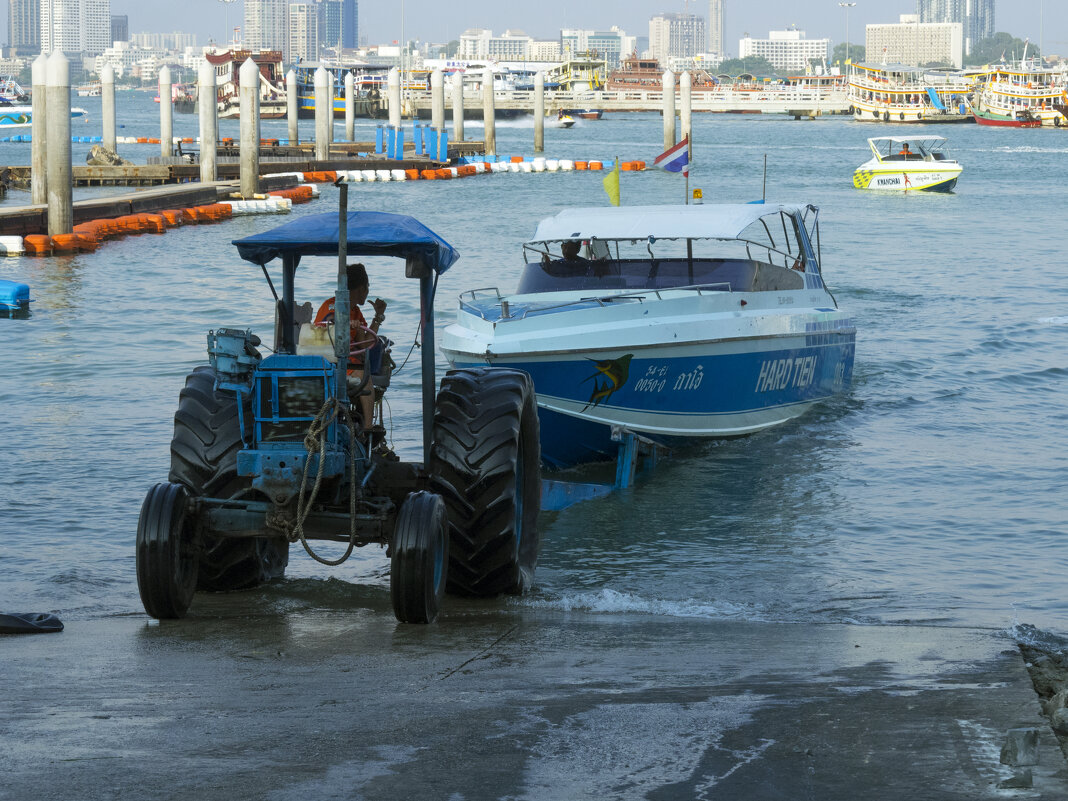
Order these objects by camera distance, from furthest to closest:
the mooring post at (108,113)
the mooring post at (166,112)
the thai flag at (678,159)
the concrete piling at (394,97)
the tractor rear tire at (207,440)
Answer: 1. the concrete piling at (394,97)
2. the mooring post at (166,112)
3. the mooring post at (108,113)
4. the thai flag at (678,159)
5. the tractor rear tire at (207,440)

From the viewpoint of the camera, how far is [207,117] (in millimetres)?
41531

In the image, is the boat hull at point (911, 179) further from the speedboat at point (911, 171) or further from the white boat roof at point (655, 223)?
the white boat roof at point (655, 223)

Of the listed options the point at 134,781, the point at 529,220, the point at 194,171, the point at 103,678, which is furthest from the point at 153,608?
the point at 194,171

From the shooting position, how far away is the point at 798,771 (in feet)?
15.4

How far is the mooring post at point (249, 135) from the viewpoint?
1626 inches

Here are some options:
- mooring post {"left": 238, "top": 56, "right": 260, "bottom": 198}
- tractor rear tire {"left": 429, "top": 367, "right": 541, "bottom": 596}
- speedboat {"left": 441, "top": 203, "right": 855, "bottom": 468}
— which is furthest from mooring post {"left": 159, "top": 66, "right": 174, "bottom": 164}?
tractor rear tire {"left": 429, "top": 367, "right": 541, "bottom": 596}

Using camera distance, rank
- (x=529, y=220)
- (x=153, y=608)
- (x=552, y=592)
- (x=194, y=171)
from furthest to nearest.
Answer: (x=194, y=171), (x=529, y=220), (x=552, y=592), (x=153, y=608)

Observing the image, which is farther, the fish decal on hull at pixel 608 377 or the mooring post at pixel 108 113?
the mooring post at pixel 108 113

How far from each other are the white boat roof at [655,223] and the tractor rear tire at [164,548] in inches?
252

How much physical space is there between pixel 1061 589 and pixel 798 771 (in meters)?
4.53

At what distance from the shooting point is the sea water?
8453 millimetres

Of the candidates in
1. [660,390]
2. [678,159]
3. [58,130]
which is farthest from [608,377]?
[58,130]

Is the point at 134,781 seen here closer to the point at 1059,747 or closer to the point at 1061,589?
the point at 1059,747

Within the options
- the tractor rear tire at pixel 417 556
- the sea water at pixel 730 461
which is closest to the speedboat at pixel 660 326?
the sea water at pixel 730 461
